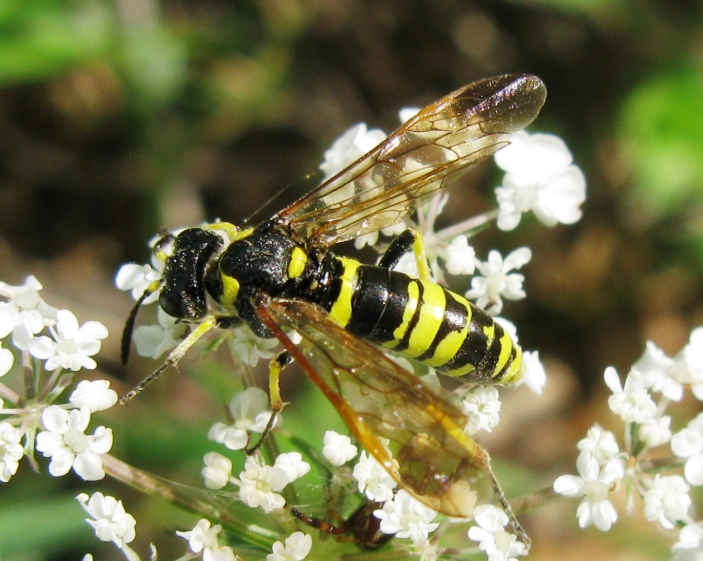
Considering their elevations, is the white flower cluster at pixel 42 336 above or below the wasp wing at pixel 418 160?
below

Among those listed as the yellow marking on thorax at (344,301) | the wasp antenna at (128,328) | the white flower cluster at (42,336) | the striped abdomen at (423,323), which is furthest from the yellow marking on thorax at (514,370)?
the white flower cluster at (42,336)

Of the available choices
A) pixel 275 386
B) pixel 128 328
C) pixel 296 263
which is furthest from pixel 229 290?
pixel 128 328

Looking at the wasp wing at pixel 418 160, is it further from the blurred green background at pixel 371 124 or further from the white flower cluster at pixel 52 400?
the blurred green background at pixel 371 124

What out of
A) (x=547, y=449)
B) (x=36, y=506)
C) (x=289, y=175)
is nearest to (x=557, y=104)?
(x=289, y=175)

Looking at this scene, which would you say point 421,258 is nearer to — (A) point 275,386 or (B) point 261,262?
(B) point 261,262

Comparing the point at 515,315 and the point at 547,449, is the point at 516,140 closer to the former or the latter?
the point at 515,315

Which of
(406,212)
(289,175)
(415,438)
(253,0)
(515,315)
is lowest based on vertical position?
(415,438)

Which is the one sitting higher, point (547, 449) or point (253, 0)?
point (253, 0)
